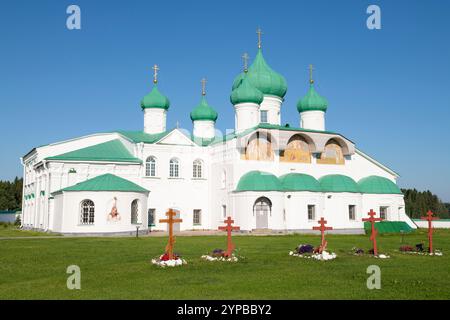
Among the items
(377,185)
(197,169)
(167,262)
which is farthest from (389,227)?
(167,262)

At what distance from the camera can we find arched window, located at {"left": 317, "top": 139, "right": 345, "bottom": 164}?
104 ft

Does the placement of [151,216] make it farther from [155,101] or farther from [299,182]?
[299,182]

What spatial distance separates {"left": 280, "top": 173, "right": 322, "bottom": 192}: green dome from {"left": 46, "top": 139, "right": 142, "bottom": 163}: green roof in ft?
30.8

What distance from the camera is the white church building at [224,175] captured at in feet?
88.6

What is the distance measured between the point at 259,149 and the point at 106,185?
9.77 m

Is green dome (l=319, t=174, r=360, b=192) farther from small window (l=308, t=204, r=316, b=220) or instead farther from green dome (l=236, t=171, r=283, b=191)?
green dome (l=236, t=171, r=283, b=191)

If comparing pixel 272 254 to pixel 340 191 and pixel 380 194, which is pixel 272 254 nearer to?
pixel 340 191

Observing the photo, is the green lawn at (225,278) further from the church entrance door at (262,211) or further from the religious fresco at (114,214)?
the church entrance door at (262,211)

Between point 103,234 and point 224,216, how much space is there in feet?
26.0

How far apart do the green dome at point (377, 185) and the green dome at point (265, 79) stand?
8.50 meters

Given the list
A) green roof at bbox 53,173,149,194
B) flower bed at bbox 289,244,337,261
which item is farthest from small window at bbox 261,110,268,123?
flower bed at bbox 289,244,337,261

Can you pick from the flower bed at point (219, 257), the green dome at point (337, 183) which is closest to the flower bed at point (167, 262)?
the flower bed at point (219, 257)

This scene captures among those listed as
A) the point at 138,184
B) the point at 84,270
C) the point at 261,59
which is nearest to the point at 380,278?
the point at 84,270

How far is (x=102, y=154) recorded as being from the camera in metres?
30.3
